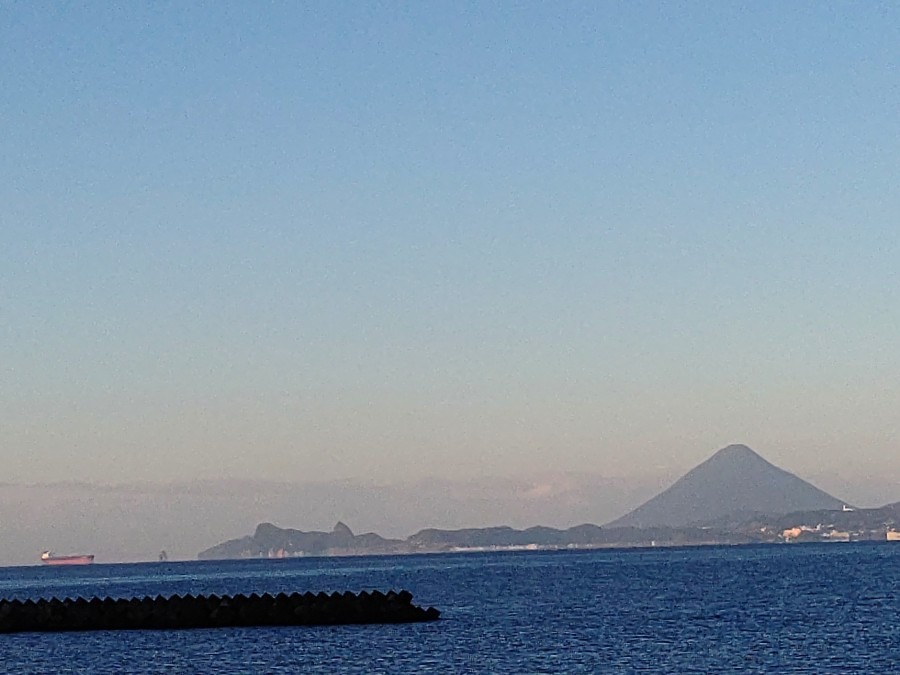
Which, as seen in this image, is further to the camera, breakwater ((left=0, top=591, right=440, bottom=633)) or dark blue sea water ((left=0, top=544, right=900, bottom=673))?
breakwater ((left=0, top=591, right=440, bottom=633))

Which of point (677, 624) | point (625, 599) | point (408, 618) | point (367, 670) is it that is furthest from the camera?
point (625, 599)

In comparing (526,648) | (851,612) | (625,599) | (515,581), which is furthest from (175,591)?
(526,648)

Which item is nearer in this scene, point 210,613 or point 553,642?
point 553,642

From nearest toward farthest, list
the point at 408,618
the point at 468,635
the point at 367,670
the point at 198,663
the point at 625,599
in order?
the point at 367,670, the point at 198,663, the point at 468,635, the point at 408,618, the point at 625,599

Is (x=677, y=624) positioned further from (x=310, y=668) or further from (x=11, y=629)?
(x=11, y=629)

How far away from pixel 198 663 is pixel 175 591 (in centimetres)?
11096

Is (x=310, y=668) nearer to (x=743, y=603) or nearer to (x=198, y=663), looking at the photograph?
(x=198, y=663)

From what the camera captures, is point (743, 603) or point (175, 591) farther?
point (175, 591)

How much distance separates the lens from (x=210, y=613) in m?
89.0

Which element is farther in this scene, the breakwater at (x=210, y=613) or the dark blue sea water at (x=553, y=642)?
the breakwater at (x=210, y=613)

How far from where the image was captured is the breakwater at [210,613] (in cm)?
8831

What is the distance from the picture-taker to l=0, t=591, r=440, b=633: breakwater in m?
88.3

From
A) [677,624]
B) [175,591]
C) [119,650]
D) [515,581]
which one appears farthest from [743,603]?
[175,591]

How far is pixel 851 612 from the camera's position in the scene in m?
93.2
